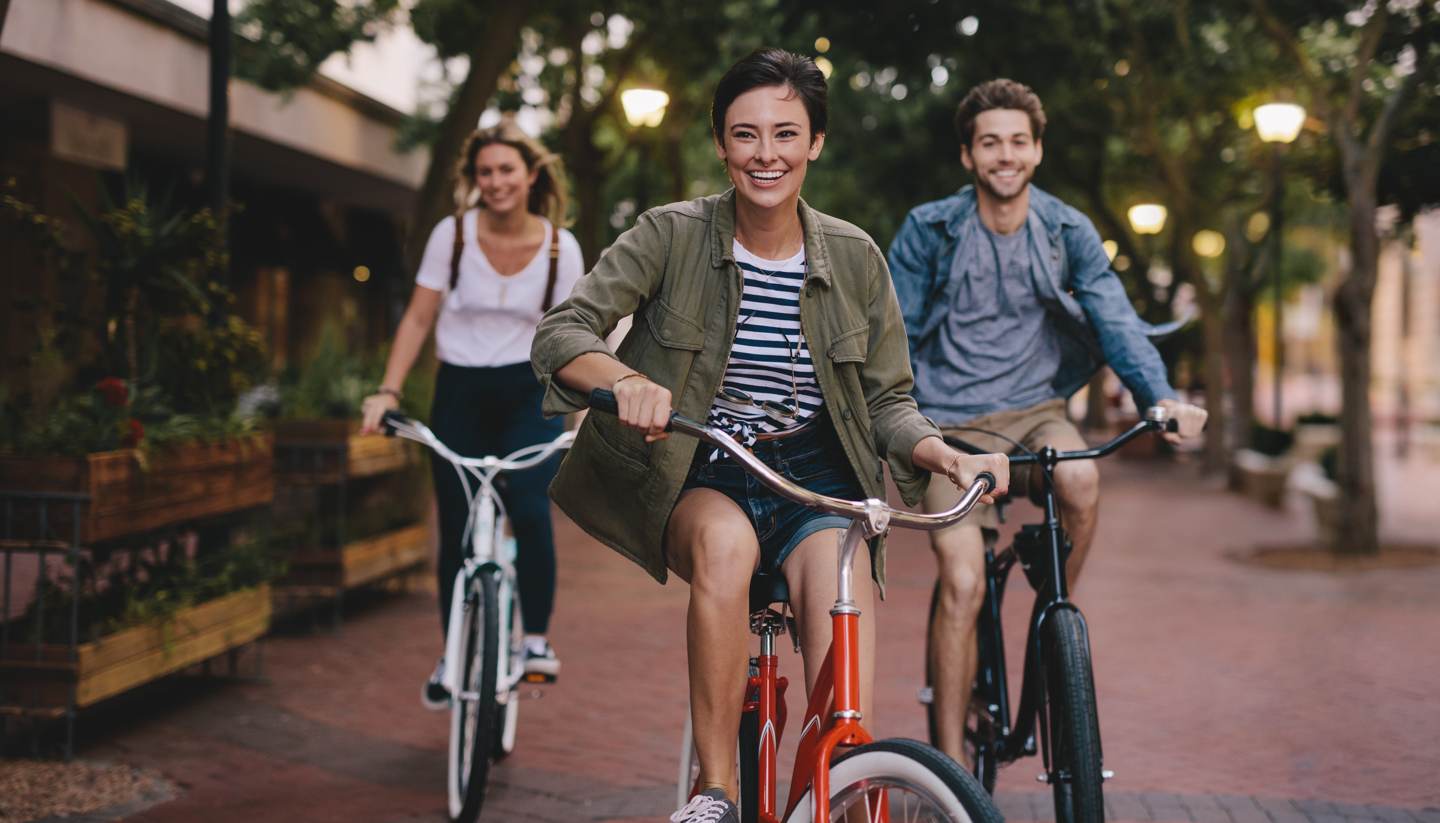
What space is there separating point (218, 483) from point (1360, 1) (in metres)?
10.2

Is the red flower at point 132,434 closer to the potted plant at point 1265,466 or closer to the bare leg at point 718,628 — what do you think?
the bare leg at point 718,628

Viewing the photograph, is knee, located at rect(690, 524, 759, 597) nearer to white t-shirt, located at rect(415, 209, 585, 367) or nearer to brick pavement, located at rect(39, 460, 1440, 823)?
brick pavement, located at rect(39, 460, 1440, 823)

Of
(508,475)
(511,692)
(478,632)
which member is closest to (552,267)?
(508,475)

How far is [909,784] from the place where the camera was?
2561mm

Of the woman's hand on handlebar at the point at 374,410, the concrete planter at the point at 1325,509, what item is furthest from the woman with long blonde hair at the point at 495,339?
the concrete planter at the point at 1325,509

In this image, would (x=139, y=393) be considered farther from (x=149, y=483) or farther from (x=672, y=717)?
(x=672, y=717)

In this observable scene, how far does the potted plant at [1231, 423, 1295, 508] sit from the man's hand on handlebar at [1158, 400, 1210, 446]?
1589 cm

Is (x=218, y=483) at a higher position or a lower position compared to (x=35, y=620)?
→ higher

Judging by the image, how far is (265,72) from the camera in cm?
1334

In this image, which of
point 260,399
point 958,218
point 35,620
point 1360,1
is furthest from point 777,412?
point 1360,1

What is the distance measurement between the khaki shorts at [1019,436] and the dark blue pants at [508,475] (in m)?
1.47

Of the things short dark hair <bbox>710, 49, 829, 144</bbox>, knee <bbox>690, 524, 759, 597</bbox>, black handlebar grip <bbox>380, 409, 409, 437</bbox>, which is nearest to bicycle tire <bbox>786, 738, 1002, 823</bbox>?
knee <bbox>690, 524, 759, 597</bbox>

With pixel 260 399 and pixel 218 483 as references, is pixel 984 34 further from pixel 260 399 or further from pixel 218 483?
pixel 218 483

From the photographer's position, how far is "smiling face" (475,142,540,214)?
Result: 5.38 metres
